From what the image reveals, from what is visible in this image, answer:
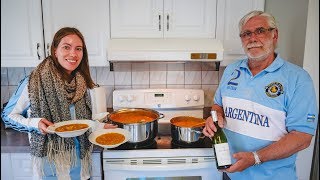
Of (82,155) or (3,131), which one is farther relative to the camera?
(3,131)

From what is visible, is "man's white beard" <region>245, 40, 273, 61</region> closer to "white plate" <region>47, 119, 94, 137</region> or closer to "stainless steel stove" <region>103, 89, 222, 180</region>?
"stainless steel stove" <region>103, 89, 222, 180</region>

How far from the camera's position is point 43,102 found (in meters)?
1.28

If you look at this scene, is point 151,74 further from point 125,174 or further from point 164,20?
point 125,174

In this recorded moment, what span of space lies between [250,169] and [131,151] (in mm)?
691

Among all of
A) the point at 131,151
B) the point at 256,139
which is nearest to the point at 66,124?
the point at 131,151

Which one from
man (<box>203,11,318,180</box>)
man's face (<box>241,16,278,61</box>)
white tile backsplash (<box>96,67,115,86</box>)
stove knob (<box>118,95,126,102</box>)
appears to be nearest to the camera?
man (<box>203,11,318,180</box>)

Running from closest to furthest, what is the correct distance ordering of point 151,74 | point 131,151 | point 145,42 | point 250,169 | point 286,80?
point 286,80 < point 250,169 < point 131,151 < point 145,42 < point 151,74

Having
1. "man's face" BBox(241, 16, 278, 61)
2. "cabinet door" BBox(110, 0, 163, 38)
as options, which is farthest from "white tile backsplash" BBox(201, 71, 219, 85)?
"man's face" BBox(241, 16, 278, 61)

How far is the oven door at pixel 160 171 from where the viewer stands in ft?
5.15

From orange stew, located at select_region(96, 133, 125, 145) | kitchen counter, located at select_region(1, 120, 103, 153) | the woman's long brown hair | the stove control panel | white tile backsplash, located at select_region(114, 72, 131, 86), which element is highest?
the woman's long brown hair

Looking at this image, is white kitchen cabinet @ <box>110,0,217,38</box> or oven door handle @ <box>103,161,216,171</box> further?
→ white kitchen cabinet @ <box>110,0,217,38</box>

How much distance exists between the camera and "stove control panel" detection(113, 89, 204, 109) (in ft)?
6.77

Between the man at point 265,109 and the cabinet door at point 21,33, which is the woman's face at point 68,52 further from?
the man at point 265,109

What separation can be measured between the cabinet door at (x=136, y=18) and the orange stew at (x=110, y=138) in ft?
2.57
